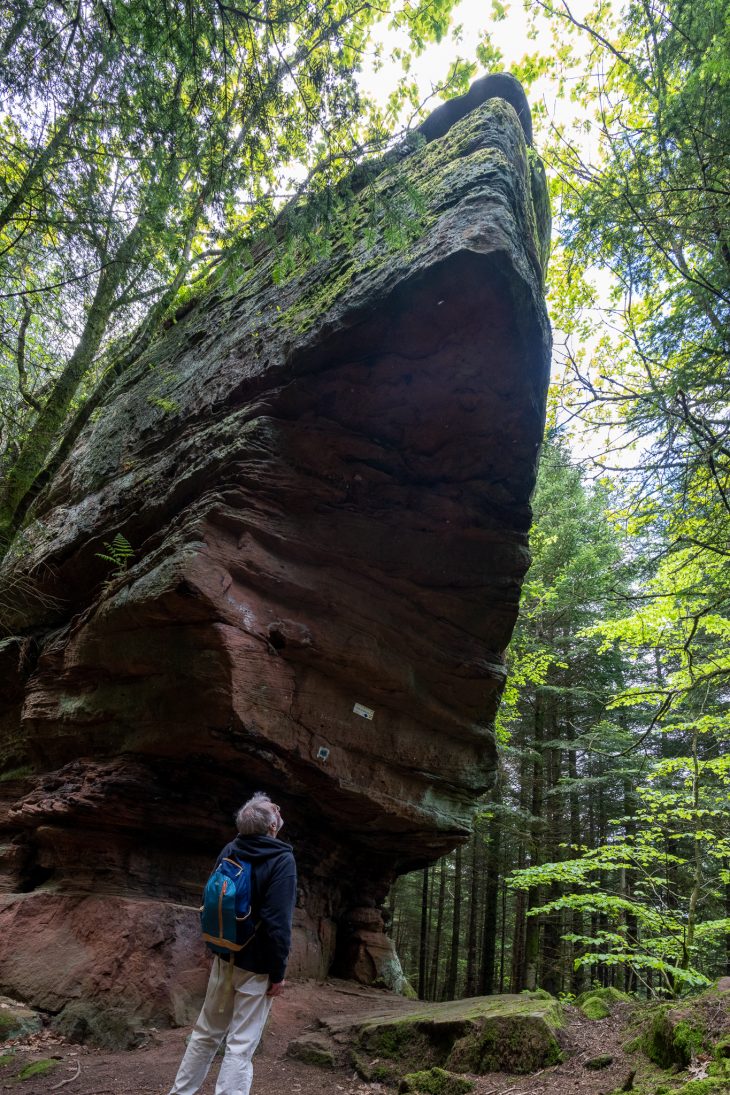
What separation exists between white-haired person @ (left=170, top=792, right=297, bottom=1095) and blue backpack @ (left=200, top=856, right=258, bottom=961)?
0.19ft

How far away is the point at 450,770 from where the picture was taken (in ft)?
25.6

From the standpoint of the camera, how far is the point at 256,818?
12.8 ft

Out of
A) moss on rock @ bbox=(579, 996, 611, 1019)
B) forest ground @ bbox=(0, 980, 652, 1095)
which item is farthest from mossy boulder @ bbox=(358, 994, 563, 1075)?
moss on rock @ bbox=(579, 996, 611, 1019)

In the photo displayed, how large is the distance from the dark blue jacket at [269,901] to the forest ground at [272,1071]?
193 centimetres

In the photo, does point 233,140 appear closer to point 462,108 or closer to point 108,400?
point 462,108

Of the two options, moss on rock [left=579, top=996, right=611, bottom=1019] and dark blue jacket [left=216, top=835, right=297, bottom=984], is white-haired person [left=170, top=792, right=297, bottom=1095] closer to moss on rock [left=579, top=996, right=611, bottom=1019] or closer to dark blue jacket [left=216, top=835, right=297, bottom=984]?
dark blue jacket [left=216, top=835, right=297, bottom=984]

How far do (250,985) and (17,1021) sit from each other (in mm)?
3537

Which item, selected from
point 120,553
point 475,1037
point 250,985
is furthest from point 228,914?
point 120,553

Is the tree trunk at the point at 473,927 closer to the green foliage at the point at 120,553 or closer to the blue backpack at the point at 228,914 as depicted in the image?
the green foliage at the point at 120,553

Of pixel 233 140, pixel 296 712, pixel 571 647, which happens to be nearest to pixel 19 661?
pixel 296 712

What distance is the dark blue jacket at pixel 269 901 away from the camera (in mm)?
3465

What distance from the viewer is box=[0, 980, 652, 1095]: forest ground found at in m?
4.03

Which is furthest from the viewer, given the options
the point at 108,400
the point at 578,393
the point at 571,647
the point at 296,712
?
the point at 571,647

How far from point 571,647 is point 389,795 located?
34.0 ft
